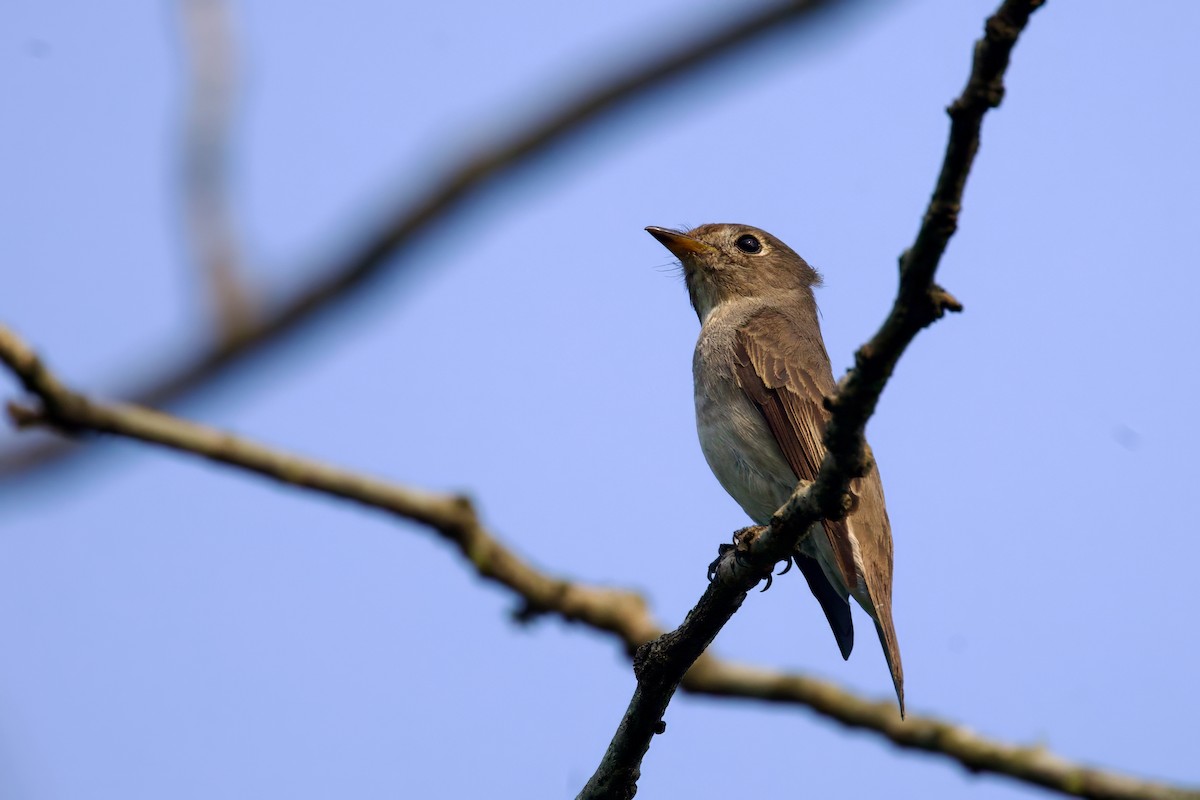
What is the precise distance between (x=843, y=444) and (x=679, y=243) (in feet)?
20.2

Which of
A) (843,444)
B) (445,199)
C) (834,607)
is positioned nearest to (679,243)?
(834,607)

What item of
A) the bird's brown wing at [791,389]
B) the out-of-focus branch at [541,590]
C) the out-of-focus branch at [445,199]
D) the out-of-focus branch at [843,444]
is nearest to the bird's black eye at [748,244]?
the bird's brown wing at [791,389]

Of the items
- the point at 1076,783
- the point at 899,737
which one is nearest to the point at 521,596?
the point at 899,737

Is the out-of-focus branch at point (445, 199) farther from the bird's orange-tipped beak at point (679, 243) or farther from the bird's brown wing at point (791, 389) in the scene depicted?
the bird's orange-tipped beak at point (679, 243)

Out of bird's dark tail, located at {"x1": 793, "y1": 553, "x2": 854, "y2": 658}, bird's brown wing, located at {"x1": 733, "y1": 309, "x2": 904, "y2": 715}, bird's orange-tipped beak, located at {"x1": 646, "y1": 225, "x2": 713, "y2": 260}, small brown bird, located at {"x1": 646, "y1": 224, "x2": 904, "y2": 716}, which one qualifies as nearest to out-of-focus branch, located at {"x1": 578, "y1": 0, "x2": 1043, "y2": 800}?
small brown bird, located at {"x1": 646, "y1": 224, "x2": 904, "y2": 716}

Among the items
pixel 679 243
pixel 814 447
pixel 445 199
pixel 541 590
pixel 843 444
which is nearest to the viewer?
pixel 445 199

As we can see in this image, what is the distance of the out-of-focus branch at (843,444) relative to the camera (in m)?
3.72

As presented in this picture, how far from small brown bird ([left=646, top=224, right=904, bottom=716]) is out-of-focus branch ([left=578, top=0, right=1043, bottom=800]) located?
1.64 meters

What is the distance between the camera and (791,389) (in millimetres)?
8617

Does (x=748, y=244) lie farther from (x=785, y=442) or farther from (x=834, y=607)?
(x=834, y=607)

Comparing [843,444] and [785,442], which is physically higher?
[785,442]

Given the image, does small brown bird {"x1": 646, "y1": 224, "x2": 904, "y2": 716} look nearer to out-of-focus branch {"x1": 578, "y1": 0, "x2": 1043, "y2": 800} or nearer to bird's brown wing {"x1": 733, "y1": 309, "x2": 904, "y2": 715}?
bird's brown wing {"x1": 733, "y1": 309, "x2": 904, "y2": 715}

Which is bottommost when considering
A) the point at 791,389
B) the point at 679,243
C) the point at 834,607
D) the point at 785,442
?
the point at 834,607

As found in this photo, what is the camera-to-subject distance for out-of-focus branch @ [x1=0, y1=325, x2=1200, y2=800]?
2992 millimetres
